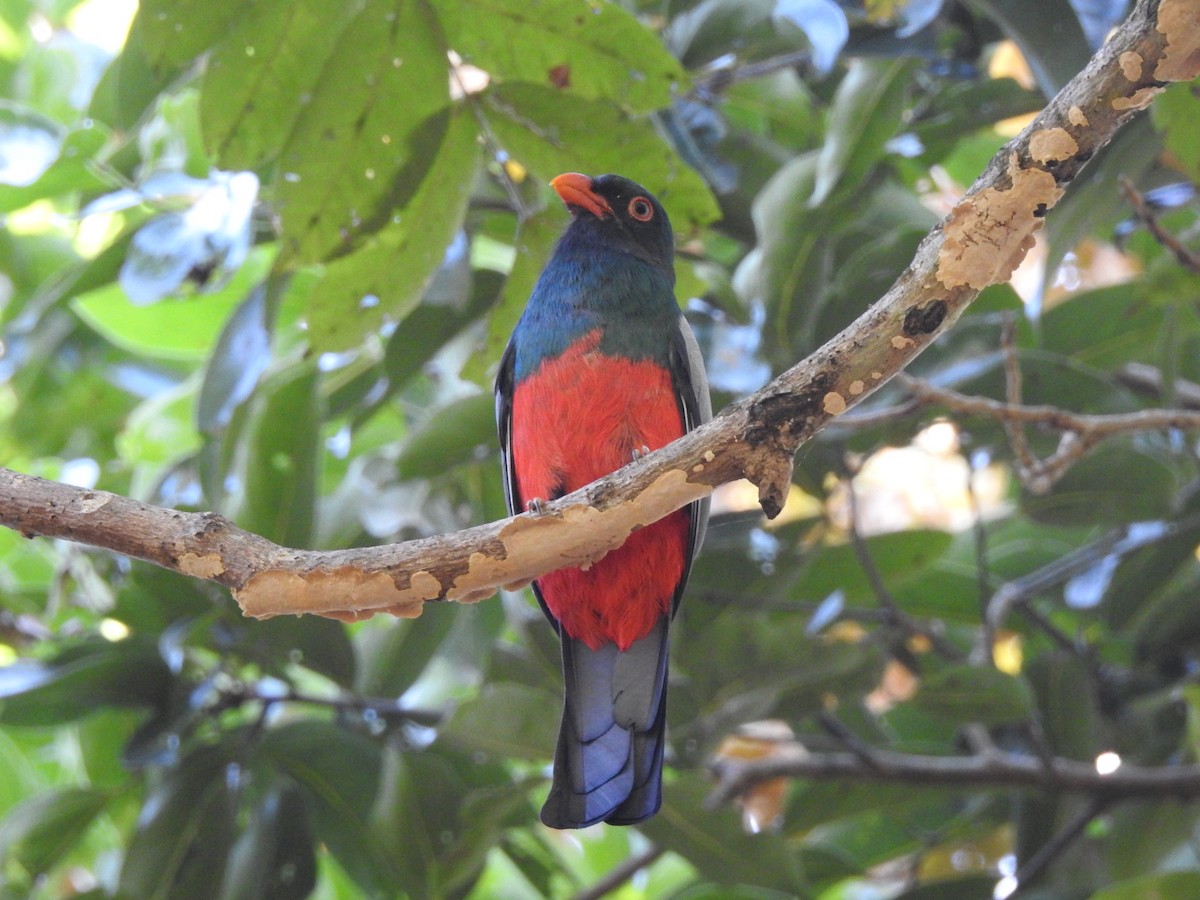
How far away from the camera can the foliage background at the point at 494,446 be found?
2805 mm

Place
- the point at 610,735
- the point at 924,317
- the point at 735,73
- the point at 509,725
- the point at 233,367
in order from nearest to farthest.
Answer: the point at 924,317 → the point at 610,735 → the point at 509,725 → the point at 233,367 → the point at 735,73

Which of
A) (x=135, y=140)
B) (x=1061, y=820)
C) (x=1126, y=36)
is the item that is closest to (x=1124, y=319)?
(x=1061, y=820)

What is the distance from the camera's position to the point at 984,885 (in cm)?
350

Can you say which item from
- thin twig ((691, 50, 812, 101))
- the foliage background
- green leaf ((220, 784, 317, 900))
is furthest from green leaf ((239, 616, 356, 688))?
thin twig ((691, 50, 812, 101))

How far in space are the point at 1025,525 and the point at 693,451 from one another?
2640 millimetres

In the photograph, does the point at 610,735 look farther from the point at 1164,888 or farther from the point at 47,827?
the point at 47,827

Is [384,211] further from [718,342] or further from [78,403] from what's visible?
[78,403]

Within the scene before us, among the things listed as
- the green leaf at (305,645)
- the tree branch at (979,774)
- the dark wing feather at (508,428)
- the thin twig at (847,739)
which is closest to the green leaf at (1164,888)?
the tree branch at (979,774)

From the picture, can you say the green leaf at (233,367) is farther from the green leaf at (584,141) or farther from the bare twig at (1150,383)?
the bare twig at (1150,383)

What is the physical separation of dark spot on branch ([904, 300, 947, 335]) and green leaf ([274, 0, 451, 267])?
4.39 ft

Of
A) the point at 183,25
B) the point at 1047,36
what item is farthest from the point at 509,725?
the point at 1047,36

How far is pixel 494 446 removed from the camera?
3457mm

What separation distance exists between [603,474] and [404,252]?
68 centimetres

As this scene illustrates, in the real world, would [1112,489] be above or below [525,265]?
below
